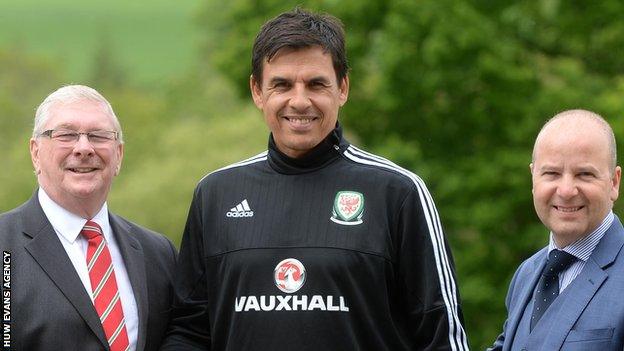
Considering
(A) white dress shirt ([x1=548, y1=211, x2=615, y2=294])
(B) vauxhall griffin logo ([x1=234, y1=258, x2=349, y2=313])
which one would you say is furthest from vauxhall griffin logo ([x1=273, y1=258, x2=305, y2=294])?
(A) white dress shirt ([x1=548, y1=211, x2=615, y2=294])

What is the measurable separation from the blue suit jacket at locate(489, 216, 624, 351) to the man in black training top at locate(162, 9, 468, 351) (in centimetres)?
47

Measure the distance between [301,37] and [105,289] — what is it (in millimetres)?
1568

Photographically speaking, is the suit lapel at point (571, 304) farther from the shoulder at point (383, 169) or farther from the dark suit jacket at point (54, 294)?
the dark suit jacket at point (54, 294)

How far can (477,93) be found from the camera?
64.5ft

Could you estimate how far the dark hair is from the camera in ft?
17.9

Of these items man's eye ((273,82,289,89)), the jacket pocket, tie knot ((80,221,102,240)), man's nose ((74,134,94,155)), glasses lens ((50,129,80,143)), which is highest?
man's eye ((273,82,289,89))

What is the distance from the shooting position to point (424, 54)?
1884cm

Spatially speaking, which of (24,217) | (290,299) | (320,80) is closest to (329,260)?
(290,299)

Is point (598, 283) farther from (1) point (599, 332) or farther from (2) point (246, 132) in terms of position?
(2) point (246, 132)

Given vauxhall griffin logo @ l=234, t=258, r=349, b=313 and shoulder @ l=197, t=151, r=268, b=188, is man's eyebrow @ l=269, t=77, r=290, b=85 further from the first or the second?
vauxhall griffin logo @ l=234, t=258, r=349, b=313

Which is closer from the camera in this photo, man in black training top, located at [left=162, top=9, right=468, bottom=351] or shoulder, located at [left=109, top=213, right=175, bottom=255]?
man in black training top, located at [left=162, top=9, right=468, bottom=351]

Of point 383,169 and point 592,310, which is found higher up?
point 383,169

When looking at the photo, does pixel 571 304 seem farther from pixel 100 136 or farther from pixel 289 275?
pixel 100 136

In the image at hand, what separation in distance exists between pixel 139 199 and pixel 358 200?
39.9m
